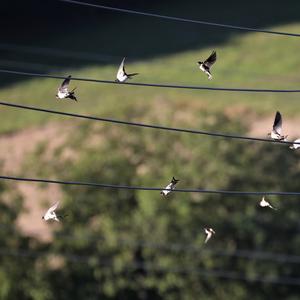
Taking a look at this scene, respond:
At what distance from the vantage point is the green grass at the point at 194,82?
26.4m

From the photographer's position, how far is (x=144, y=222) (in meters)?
16.7

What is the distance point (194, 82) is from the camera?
27.5 metres

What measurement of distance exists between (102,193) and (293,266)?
2.89m

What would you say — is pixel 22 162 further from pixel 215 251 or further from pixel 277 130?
pixel 277 130

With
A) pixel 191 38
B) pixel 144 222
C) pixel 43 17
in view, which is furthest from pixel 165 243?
pixel 43 17

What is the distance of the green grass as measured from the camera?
26.4 m

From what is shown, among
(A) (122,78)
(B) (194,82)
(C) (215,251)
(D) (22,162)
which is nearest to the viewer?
(A) (122,78)

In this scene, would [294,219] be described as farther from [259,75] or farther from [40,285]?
[259,75]

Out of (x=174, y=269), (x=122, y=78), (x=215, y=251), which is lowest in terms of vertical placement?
(x=122, y=78)

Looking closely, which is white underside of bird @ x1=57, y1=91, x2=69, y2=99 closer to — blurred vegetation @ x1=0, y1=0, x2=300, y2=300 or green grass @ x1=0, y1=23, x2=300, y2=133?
blurred vegetation @ x1=0, y1=0, x2=300, y2=300

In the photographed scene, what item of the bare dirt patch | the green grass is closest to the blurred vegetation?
the bare dirt patch

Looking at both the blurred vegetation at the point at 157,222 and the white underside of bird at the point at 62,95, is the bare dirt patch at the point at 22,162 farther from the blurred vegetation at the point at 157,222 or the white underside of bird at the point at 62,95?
the white underside of bird at the point at 62,95

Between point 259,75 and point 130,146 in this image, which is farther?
point 259,75

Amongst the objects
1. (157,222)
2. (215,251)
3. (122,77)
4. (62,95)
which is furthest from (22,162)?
(122,77)
